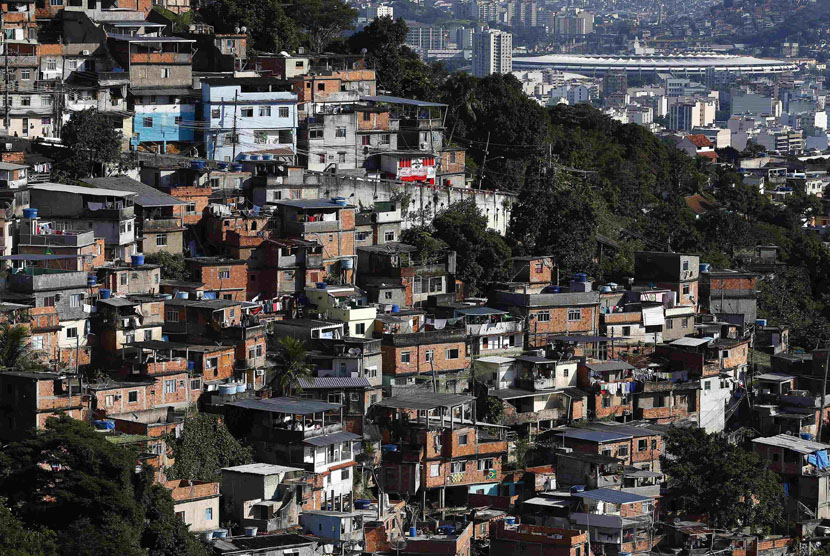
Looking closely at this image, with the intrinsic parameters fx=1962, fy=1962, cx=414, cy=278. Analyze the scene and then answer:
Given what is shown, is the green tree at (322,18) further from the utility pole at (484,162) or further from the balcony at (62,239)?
the balcony at (62,239)

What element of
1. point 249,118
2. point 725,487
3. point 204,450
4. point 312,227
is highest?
point 249,118

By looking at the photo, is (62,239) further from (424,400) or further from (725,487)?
(725,487)

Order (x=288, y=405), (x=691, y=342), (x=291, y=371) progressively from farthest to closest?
(x=691, y=342) → (x=291, y=371) → (x=288, y=405)

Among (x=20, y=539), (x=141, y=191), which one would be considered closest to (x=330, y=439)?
(x=20, y=539)

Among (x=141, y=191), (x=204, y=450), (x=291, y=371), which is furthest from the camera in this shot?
(x=141, y=191)

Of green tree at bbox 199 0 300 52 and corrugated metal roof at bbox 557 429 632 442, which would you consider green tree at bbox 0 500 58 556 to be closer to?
corrugated metal roof at bbox 557 429 632 442
